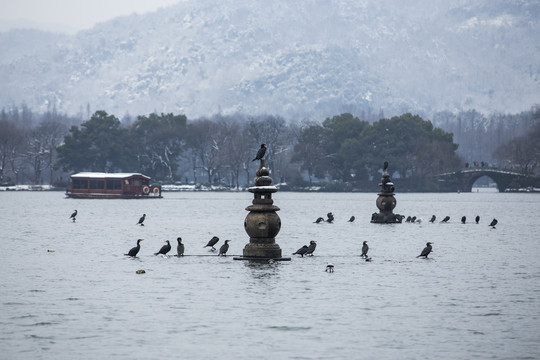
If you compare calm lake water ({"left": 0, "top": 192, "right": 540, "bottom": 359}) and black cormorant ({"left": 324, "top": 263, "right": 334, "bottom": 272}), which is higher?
black cormorant ({"left": 324, "top": 263, "right": 334, "bottom": 272})

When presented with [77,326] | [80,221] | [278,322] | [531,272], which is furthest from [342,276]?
[80,221]

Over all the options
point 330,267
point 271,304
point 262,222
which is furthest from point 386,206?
point 271,304

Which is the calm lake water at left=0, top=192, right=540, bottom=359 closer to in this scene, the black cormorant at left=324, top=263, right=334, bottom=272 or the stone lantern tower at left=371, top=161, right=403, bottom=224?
the black cormorant at left=324, top=263, right=334, bottom=272

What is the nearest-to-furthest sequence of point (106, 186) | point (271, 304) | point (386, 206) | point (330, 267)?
point (271, 304)
point (330, 267)
point (386, 206)
point (106, 186)

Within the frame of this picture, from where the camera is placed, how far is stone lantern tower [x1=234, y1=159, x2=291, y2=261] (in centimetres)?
4500

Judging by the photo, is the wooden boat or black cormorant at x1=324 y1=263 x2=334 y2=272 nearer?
black cormorant at x1=324 y1=263 x2=334 y2=272

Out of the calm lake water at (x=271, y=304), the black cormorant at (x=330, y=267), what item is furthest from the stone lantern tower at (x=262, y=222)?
the black cormorant at (x=330, y=267)

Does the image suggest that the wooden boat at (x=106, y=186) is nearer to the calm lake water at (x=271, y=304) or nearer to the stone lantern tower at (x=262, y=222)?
the calm lake water at (x=271, y=304)

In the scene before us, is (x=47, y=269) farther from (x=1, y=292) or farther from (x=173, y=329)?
(x=173, y=329)

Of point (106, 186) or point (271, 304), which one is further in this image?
point (106, 186)

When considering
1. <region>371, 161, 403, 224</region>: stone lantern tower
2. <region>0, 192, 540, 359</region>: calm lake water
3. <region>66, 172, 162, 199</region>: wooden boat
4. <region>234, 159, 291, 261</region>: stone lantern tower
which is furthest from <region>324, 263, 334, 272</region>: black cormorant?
<region>66, 172, 162, 199</region>: wooden boat

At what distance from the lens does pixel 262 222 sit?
44938 mm

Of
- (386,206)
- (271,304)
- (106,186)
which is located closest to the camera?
(271,304)

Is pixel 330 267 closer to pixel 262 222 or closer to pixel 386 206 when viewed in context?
pixel 262 222
